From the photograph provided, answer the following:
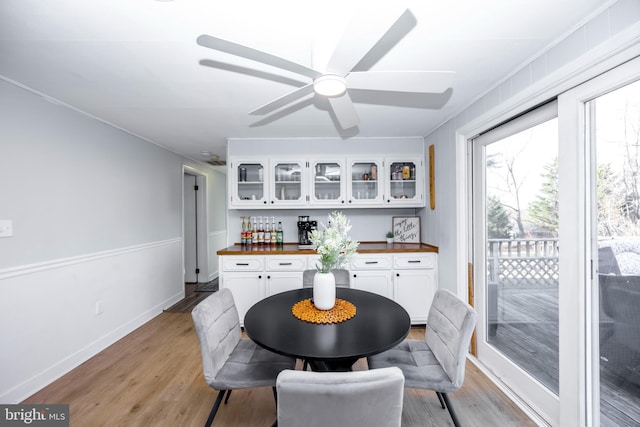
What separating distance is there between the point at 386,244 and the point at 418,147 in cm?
128

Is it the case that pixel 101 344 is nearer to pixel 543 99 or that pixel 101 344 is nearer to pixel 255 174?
pixel 255 174

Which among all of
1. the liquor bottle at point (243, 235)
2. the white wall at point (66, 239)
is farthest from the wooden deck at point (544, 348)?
the white wall at point (66, 239)

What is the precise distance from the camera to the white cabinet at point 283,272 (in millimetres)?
3045

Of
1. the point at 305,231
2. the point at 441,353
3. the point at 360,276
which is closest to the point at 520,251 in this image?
the point at 441,353

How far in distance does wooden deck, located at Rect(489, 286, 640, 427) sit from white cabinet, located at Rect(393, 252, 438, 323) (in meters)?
0.82

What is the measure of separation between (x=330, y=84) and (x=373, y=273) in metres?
2.23

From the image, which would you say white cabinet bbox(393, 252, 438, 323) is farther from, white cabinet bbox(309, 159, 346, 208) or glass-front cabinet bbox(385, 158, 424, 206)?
white cabinet bbox(309, 159, 346, 208)

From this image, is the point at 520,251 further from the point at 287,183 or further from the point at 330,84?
the point at 287,183

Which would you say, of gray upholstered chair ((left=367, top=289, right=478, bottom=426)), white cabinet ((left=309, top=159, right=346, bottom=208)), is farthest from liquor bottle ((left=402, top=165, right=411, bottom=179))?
gray upholstered chair ((left=367, top=289, right=478, bottom=426))

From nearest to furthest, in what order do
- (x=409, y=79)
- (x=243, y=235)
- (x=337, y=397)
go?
(x=337, y=397)
(x=409, y=79)
(x=243, y=235)

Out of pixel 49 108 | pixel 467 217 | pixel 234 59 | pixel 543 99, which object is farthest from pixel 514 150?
pixel 49 108

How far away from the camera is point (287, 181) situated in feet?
11.3
